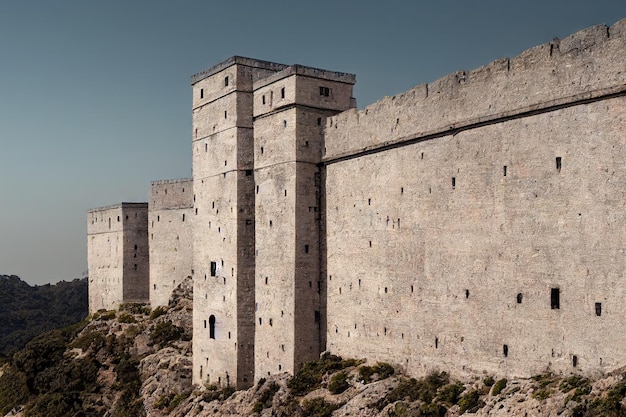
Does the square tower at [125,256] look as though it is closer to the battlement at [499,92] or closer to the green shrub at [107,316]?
the green shrub at [107,316]

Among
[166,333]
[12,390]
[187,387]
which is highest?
[166,333]

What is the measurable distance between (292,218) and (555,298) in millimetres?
14791

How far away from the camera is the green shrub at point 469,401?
28438mm

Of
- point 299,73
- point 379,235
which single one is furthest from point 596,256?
point 299,73

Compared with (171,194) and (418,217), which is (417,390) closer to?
(418,217)

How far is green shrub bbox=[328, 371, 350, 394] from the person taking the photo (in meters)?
34.9

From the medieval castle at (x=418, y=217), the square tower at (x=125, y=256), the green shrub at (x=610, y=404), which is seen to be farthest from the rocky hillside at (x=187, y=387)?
the square tower at (x=125, y=256)

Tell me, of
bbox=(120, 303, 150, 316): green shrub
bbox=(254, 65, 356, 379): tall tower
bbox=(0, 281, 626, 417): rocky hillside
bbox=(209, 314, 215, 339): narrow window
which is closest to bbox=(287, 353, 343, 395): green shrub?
bbox=(0, 281, 626, 417): rocky hillside

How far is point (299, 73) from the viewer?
3947cm

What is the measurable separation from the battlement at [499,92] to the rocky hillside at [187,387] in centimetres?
909

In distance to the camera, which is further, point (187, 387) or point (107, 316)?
point (107, 316)

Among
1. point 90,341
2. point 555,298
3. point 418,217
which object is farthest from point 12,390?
point 555,298

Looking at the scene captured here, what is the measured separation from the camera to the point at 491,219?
1184 inches

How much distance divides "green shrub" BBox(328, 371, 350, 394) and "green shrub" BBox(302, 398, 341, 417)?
2.13ft
